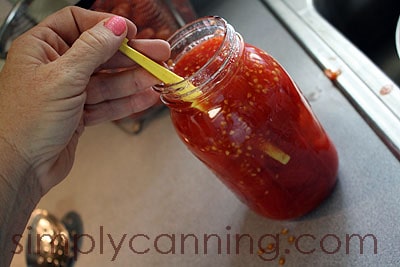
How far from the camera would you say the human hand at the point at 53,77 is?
0.51 m

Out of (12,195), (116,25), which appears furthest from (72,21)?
(12,195)

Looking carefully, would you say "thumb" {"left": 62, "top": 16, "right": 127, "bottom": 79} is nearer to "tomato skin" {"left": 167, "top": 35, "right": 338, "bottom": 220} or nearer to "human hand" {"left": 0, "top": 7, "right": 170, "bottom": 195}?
"human hand" {"left": 0, "top": 7, "right": 170, "bottom": 195}

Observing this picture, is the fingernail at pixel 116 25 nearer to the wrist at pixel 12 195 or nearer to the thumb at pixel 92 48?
the thumb at pixel 92 48

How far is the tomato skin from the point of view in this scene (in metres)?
0.53

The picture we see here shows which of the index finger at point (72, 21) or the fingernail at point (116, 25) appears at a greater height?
the fingernail at point (116, 25)

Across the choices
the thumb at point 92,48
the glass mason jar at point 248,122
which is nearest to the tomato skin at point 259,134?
the glass mason jar at point 248,122

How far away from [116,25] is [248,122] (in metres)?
0.19

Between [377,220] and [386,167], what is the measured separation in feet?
0.26

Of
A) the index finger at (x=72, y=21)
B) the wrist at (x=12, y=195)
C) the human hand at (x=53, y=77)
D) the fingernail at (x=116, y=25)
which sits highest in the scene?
the fingernail at (x=116, y=25)

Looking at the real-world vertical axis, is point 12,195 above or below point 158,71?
below

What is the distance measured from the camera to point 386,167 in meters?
0.62

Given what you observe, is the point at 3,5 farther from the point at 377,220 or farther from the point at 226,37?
the point at 377,220

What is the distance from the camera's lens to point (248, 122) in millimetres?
532

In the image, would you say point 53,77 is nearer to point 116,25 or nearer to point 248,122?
point 116,25
